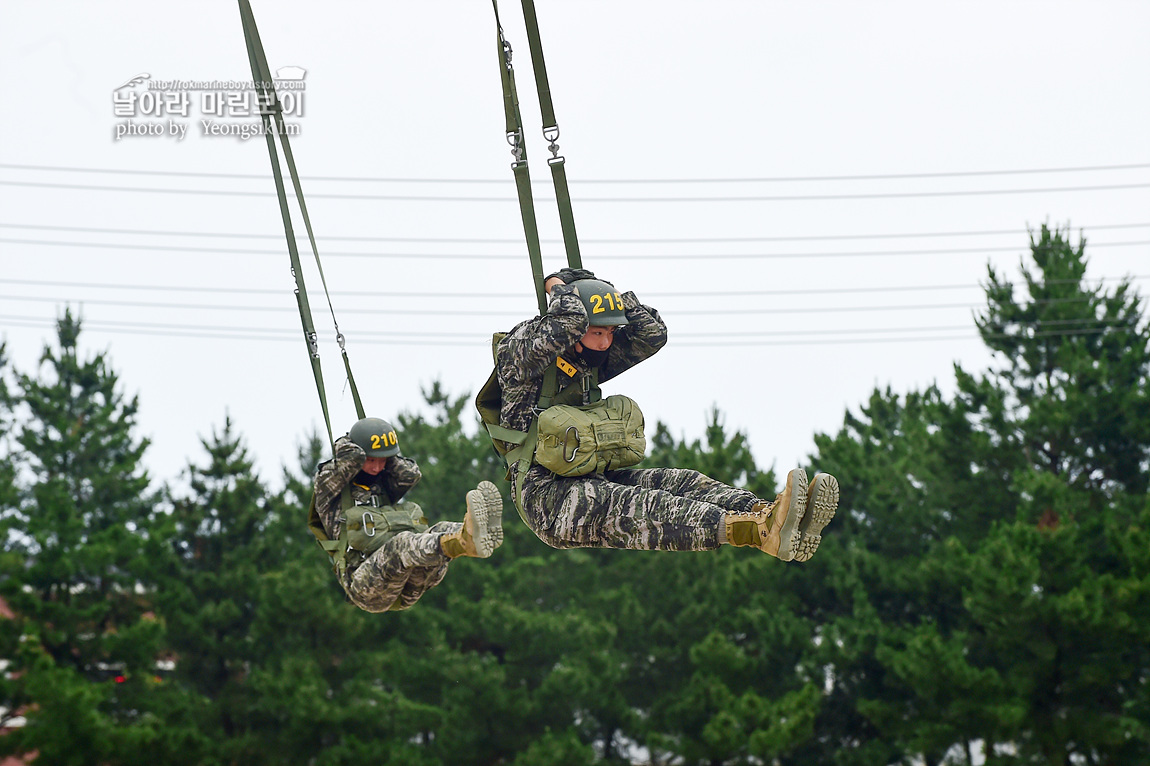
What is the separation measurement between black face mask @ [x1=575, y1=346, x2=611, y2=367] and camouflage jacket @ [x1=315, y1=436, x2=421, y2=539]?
2014 millimetres

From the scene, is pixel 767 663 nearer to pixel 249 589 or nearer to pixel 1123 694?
pixel 1123 694

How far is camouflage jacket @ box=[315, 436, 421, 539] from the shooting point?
8945mm

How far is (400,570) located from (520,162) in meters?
2.72

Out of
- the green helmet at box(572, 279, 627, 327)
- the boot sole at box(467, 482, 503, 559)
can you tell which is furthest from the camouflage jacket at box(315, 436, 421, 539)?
the green helmet at box(572, 279, 627, 327)

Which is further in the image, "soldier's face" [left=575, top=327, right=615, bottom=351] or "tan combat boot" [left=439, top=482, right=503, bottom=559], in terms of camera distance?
"soldier's face" [left=575, top=327, right=615, bottom=351]

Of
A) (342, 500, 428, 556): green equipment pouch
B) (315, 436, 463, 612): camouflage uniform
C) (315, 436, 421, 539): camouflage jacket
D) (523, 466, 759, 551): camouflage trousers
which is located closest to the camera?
(523, 466, 759, 551): camouflage trousers

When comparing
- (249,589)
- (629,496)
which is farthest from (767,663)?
(629,496)

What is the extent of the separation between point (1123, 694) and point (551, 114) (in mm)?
17432

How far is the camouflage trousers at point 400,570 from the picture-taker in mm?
8117

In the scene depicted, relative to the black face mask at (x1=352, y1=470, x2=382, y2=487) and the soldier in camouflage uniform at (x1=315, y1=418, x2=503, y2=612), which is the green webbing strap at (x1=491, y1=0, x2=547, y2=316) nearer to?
the soldier in camouflage uniform at (x1=315, y1=418, x2=503, y2=612)

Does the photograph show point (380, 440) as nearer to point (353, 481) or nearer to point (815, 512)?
point (353, 481)

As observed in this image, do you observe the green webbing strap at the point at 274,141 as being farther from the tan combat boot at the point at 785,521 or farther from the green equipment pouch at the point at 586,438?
the tan combat boot at the point at 785,521

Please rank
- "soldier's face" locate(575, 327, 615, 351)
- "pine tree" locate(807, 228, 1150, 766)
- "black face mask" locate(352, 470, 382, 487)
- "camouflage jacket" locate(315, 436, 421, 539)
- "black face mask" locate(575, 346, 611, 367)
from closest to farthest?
"soldier's face" locate(575, 327, 615, 351), "black face mask" locate(575, 346, 611, 367), "camouflage jacket" locate(315, 436, 421, 539), "black face mask" locate(352, 470, 382, 487), "pine tree" locate(807, 228, 1150, 766)

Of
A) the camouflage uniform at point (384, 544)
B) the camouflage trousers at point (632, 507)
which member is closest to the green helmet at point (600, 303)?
the camouflage trousers at point (632, 507)
